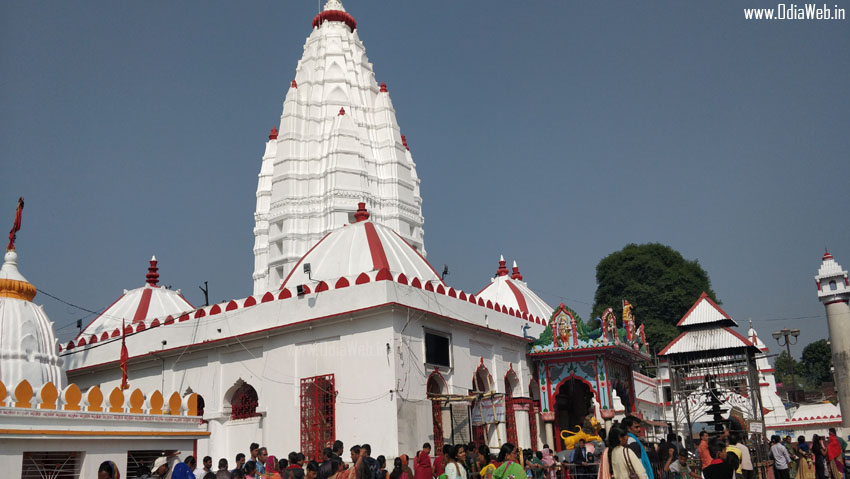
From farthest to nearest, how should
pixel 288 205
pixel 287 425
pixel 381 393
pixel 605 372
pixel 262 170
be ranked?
pixel 262 170, pixel 288 205, pixel 605 372, pixel 287 425, pixel 381 393

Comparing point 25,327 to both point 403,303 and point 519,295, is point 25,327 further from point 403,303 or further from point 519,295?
point 519,295

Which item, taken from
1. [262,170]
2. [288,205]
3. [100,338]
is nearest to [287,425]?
[100,338]

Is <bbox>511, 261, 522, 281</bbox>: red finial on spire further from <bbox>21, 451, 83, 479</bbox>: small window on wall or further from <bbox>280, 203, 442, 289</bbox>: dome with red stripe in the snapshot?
<bbox>21, 451, 83, 479</bbox>: small window on wall

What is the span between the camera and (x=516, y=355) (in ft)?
79.6

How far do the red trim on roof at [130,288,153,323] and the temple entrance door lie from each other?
16562 millimetres

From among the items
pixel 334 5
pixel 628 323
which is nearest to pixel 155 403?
pixel 628 323

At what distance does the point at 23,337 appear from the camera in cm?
1992

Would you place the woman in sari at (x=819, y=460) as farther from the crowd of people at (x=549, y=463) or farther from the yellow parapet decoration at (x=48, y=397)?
the yellow parapet decoration at (x=48, y=397)

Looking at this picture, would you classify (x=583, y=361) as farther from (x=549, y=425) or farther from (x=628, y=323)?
(x=628, y=323)

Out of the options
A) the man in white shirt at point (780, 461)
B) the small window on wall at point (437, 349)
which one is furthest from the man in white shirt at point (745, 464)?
the small window on wall at point (437, 349)

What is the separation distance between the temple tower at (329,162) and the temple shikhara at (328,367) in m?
7.71

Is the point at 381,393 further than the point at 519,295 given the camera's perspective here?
No

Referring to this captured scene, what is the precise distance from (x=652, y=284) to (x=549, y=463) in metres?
39.7

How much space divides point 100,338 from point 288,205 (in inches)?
549
